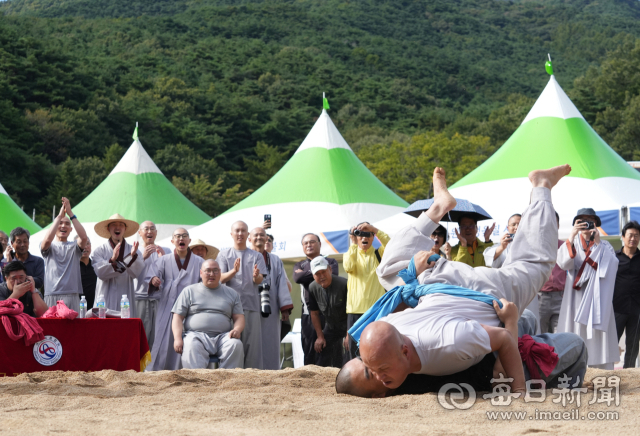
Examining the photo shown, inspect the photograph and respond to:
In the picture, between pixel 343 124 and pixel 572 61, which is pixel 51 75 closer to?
pixel 343 124

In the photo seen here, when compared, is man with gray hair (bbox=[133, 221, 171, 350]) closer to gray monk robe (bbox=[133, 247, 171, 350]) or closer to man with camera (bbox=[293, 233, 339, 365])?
gray monk robe (bbox=[133, 247, 171, 350])

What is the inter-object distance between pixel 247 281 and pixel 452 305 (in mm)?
3372

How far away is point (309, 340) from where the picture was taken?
6230mm

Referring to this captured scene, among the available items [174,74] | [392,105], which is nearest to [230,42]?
[174,74]

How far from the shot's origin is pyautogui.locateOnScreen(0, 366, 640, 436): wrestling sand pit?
266 centimetres

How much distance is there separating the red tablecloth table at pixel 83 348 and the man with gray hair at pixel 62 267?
100cm

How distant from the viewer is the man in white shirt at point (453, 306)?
3.15m

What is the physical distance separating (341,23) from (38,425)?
3349 inches

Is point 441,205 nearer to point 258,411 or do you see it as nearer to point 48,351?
point 258,411

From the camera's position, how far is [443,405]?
316 cm

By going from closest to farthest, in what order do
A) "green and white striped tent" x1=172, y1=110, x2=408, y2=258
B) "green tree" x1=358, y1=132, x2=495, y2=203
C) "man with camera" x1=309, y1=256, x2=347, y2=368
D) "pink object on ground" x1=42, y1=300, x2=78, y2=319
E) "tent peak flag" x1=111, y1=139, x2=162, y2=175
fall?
"pink object on ground" x1=42, y1=300, x2=78, y2=319
"man with camera" x1=309, y1=256, x2=347, y2=368
"green and white striped tent" x1=172, y1=110, x2=408, y2=258
"tent peak flag" x1=111, y1=139, x2=162, y2=175
"green tree" x1=358, y1=132, x2=495, y2=203

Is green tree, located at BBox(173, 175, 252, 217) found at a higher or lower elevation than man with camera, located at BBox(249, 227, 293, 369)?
higher

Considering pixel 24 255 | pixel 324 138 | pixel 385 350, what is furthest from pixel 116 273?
pixel 324 138

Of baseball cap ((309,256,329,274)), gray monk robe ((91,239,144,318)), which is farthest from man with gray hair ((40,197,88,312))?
baseball cap ((309,256,329,274))
